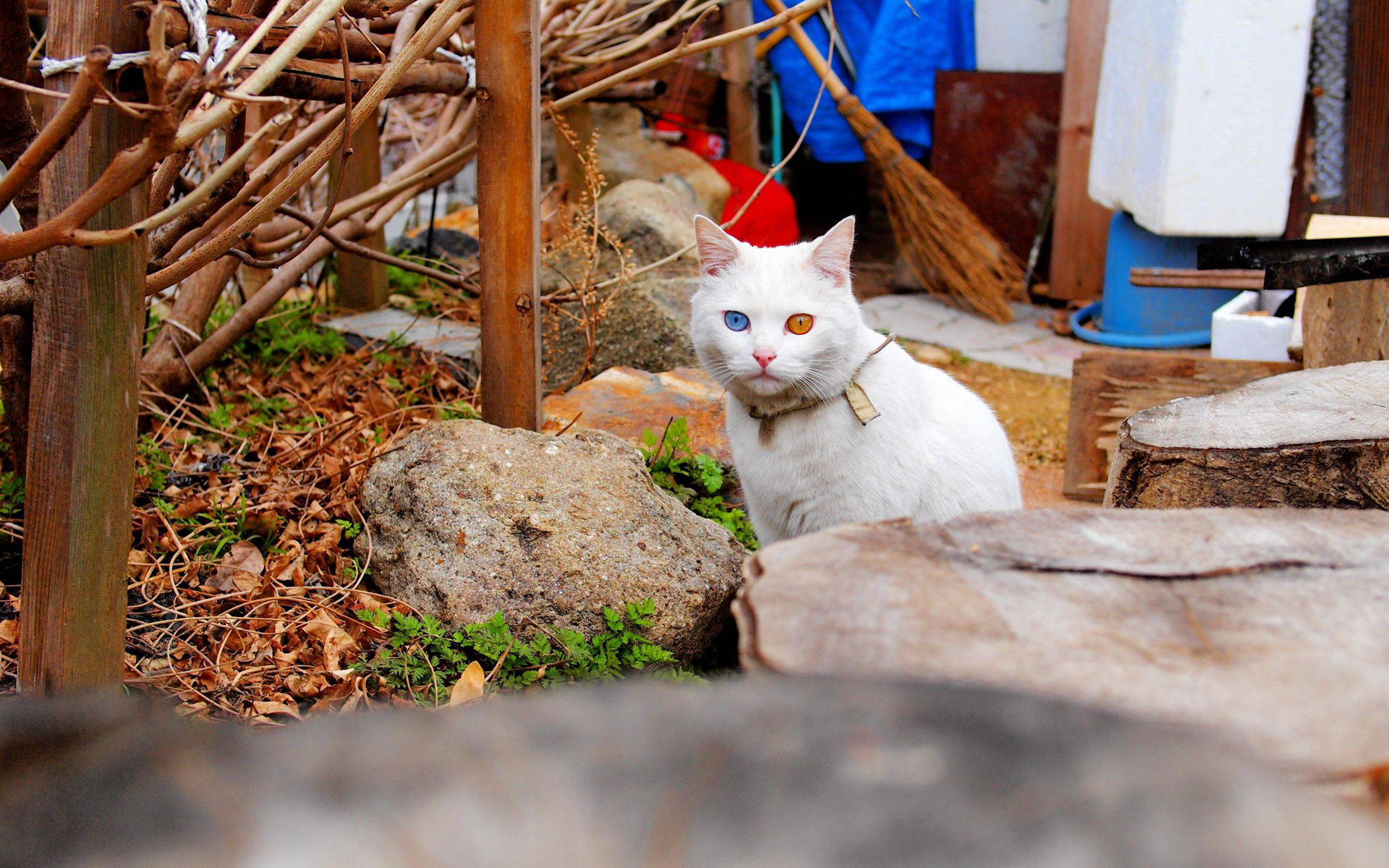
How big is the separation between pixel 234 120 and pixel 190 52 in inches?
30.6

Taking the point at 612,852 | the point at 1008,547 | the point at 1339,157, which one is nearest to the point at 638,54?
the point at 1339,157

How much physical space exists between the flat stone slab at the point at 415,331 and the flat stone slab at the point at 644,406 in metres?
0.72

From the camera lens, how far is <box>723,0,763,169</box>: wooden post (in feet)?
21.4

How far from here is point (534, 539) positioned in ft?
7.48

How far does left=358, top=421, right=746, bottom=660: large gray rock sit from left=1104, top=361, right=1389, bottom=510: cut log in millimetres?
954

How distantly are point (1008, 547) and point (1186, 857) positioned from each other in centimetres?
53

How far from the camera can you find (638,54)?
16.9 ft

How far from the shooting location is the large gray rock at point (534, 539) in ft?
7.31

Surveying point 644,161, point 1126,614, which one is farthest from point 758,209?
point 1126,614

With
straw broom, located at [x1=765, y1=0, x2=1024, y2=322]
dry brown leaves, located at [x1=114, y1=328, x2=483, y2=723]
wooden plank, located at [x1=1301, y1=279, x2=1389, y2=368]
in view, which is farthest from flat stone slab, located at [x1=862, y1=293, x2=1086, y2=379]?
dry brown leaves, located at [x1=114, y1=328, x2=483, y2=723]

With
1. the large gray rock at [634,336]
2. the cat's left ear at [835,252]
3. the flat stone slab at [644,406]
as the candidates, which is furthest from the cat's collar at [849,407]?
the large gray rock at [634,336]

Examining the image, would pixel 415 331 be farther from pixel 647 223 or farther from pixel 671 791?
pixel 671 791

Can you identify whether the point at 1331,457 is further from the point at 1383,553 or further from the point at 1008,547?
the point at 1008,547

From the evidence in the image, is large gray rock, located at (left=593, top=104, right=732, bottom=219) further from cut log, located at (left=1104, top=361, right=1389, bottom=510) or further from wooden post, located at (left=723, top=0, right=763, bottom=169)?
cut log, located at (left=1104, top=361, right=1389, bottom=510)
